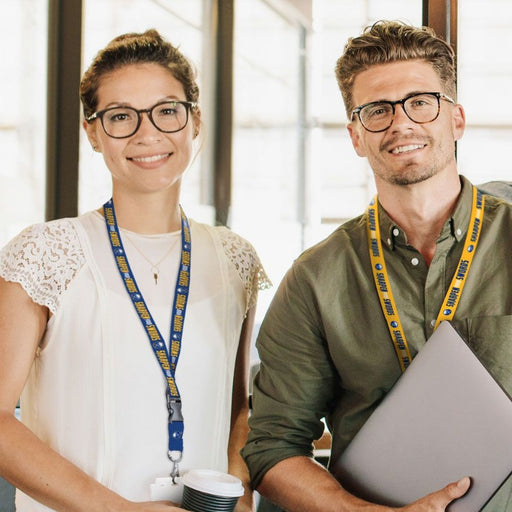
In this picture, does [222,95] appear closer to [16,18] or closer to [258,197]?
[258,197]

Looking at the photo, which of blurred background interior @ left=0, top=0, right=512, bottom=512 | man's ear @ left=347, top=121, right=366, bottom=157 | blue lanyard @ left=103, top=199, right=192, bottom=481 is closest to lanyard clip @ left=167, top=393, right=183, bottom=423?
blue lanyard @ left=103, top=199, right=192, bottom=481

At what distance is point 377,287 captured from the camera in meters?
1.70

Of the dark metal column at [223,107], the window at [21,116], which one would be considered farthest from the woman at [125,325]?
the dark metal column at [223,107]

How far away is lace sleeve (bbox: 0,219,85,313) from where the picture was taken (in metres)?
1.68

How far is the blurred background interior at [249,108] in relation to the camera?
298cm

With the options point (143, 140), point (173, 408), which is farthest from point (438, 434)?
point (143, 140)

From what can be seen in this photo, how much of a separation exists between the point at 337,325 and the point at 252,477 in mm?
394

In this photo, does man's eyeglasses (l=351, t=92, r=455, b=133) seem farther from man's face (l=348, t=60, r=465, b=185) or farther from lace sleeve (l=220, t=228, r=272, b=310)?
lace sleeve (l=220, t=228, r=272, b=310)

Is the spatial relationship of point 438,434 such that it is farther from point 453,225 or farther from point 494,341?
point 453,225

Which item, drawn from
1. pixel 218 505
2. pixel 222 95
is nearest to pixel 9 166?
pixel 222 95

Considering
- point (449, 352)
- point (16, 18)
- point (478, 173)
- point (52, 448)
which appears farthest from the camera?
point (16, 18)

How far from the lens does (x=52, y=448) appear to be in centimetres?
168

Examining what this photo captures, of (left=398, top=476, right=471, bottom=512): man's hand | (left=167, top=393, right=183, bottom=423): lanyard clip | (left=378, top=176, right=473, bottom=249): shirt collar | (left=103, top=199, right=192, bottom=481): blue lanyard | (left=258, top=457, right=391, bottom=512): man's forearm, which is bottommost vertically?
(left=258, top=457, right=391, bottom=512): man's forearm

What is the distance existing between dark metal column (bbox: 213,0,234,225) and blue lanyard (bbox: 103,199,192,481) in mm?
1706
